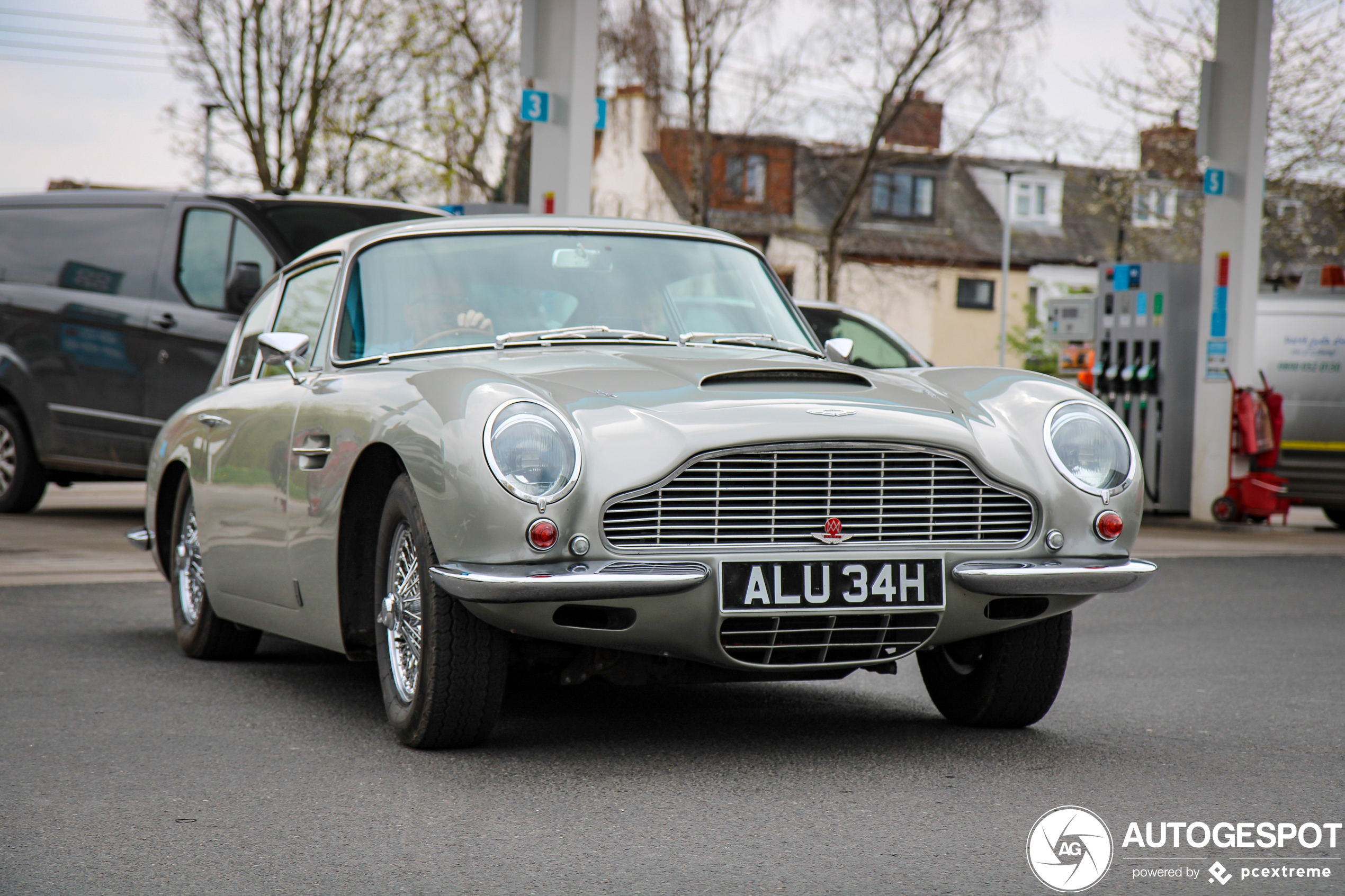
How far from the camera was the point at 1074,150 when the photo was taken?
33656 millimetres

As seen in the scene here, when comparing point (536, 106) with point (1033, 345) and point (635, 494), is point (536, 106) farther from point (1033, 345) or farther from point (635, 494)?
point (1033, 345)

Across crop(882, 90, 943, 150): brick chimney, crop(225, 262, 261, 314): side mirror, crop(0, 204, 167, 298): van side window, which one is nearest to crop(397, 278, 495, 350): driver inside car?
crop(225, 262, 261, 314): side mirror

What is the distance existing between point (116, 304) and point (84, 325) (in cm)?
30

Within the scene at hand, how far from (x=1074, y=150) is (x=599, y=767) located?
31.5 metres

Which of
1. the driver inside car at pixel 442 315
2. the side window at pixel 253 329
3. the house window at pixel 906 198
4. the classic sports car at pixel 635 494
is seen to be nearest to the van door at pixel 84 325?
the side window at pixel 253 329

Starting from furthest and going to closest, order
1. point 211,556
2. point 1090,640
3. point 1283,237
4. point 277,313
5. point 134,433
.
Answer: point 1283,237, point 134,433, point 1090,640, point 277,313, point 211,556

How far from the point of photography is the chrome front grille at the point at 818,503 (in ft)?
13.2

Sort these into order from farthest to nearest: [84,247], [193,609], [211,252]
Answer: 1. [84,247]
2. [211,252]
3. [193,609]

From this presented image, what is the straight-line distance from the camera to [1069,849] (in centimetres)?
338

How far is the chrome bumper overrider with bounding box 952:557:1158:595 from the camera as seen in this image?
13.8 feet

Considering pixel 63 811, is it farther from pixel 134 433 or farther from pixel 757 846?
pixel 134 433

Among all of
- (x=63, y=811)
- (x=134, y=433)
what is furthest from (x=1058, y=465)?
(x=134, y=433)

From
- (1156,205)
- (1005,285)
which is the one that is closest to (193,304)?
(1156,205)

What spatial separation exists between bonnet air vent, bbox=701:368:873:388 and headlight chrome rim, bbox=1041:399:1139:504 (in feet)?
1.69
